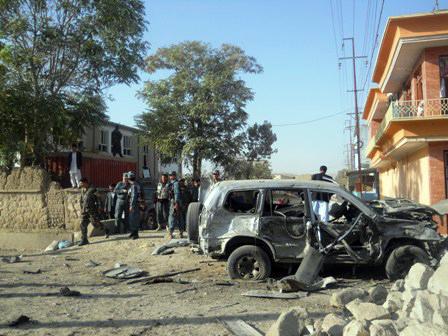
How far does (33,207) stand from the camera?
16312 millimetres

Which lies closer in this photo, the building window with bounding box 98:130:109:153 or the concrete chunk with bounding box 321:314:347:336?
the concrete chunk with bounding box 321:314:347:336

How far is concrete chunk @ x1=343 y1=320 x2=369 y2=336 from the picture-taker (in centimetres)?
460

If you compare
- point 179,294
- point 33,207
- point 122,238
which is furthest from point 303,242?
point 33,207

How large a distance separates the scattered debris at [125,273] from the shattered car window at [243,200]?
2.36 metres

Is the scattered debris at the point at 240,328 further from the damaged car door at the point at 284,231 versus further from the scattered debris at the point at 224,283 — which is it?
the damaged car door at the point at 284,231

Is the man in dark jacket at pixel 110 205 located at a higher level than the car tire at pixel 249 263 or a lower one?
higher

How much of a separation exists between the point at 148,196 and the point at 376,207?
12.1m

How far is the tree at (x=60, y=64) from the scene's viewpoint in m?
16.6

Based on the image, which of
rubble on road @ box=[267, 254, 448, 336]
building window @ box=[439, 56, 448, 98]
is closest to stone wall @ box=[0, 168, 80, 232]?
rubble on road @ box=[267, 254, 448, 336]

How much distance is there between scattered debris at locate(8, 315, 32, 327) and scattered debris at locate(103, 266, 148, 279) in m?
3.02

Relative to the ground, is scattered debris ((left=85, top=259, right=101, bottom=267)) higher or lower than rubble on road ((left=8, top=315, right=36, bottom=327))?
higher

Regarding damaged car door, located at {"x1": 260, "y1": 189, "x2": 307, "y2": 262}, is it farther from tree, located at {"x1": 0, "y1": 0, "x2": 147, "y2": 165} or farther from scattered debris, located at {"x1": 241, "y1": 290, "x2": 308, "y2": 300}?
tree, located at {"x1": 0, "y1": 0, "x2": 147, "y2": 165}

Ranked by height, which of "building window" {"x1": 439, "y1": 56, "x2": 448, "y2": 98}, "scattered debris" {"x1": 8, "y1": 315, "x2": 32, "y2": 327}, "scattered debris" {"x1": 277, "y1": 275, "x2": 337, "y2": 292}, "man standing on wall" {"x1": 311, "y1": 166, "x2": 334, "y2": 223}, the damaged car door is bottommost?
"scattered debris" {"x1": 8, "y1": 315, "x2": 32, "y2": 327}

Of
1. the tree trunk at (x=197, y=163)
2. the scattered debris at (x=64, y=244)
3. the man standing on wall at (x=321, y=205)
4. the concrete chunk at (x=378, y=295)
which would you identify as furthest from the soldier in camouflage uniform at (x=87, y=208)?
the tree trunk at (x=197, y=163)
